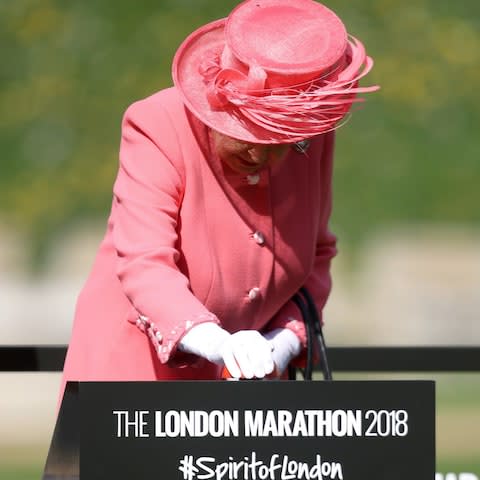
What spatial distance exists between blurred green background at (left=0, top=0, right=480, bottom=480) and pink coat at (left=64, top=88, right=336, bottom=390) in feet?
18.5

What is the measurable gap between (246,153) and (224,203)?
3.4 inches

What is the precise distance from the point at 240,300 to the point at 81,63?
6.14 m

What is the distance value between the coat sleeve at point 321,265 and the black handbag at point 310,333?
1 cm

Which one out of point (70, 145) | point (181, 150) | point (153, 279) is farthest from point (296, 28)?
point (70, 145)

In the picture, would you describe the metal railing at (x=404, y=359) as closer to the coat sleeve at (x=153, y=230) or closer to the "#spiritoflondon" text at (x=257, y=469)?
the coat sleeve at (x=153, y=230)

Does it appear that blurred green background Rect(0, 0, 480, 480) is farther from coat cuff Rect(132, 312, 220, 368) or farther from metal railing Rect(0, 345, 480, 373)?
coat cuff Rect(132, 312, 220, 368)

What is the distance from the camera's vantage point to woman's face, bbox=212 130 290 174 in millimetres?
2045

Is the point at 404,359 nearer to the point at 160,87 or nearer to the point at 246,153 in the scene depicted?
the point at 246,153

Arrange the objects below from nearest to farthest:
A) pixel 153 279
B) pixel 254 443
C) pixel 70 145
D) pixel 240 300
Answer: pixel 254 443
pixel 153 279
pixel 240 300
pixel 70 145

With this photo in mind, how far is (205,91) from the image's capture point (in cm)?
204

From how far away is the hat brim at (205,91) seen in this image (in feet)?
6.40

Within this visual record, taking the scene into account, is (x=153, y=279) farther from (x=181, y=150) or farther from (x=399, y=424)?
(x=399, y=424)

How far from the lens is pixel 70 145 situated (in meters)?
8.00

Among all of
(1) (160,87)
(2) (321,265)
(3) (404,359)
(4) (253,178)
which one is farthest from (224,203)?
(1) (160,87)
